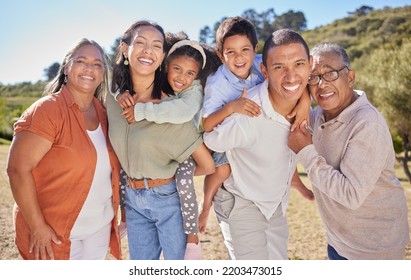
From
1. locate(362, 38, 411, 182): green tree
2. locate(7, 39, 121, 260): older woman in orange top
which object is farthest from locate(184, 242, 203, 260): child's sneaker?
locate(362, 38, 411, 182): green tree

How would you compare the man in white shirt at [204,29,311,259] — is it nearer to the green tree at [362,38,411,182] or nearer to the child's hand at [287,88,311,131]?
the child's hand at [287,88,311,131]

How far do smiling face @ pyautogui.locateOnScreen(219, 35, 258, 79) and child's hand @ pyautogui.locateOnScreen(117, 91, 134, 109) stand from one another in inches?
29.5

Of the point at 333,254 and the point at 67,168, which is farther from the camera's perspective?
the point at 333,254

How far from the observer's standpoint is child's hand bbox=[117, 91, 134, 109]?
2.42 metres

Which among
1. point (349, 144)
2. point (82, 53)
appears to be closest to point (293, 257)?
point (349, 144)

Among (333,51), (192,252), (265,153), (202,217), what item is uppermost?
(333,51)

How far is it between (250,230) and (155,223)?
59cm

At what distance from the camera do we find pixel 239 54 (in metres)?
2.77

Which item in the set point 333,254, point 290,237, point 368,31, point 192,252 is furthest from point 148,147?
point 368,31

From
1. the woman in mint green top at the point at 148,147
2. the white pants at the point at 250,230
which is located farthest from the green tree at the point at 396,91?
the woman in mint green top at the point at 148,147

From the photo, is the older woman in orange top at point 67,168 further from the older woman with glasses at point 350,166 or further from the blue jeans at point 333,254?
the blue jeans at point 333,254

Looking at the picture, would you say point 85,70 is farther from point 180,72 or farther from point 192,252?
point 192,252

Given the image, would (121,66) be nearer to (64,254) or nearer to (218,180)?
(218,180)

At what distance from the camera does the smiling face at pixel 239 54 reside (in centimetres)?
277
